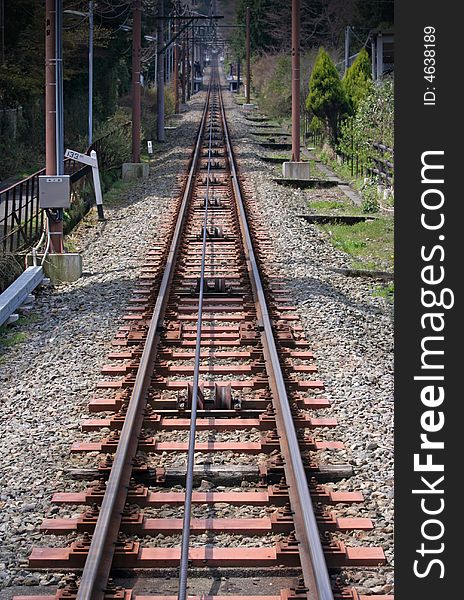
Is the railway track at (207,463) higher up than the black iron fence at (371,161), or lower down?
lower down

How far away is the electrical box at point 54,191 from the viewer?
13.2m

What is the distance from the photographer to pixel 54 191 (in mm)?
13250

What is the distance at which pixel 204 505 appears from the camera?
598 cm

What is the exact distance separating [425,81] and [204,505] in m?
2.85

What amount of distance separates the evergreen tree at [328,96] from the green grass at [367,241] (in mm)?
13753

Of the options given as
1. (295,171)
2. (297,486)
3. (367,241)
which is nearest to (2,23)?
(295,171)

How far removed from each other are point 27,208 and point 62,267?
98.0 inches

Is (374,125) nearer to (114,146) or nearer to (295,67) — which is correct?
(295,67)

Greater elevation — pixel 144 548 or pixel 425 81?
pixel 425 81

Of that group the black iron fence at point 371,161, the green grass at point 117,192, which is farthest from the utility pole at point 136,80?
the black iron fence at point 371,161

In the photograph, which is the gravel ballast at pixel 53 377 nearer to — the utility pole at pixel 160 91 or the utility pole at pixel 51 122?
the utility pole at pixel 51 122

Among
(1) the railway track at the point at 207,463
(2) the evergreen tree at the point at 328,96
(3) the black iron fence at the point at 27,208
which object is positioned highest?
(2) the evergreen tree at the point at 328,96

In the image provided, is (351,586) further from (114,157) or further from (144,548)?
(114,157)

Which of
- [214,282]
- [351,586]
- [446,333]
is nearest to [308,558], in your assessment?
[351,586]
